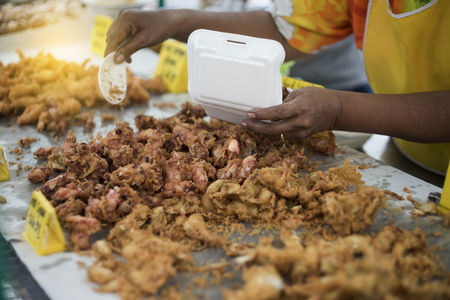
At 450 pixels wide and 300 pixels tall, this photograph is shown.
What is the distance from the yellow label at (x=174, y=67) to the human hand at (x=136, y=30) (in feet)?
2.38

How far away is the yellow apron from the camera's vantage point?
172 cm

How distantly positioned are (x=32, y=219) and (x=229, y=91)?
2.78ft

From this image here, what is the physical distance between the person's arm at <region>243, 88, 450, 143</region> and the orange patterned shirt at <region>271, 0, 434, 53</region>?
0.63 m

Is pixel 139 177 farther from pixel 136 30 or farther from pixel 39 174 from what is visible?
pixel 136 30

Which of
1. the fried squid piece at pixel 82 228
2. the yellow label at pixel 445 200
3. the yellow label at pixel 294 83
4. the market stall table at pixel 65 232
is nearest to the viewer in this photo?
the market stall table at pixel 65 232

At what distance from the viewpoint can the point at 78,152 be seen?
1644mm

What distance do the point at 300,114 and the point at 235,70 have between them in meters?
0.30

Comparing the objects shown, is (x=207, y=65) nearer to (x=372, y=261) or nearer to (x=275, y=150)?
(x=275, y=150)

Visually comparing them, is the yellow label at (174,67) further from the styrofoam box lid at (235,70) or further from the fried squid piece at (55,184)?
the fried squid piece at (55,184)

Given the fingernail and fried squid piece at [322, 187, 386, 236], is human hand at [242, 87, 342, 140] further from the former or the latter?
the fingernail

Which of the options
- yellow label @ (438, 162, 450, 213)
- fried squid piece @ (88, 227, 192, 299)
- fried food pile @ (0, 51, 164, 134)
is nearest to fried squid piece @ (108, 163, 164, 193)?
fried squid piece @ (88, 227, 192, 299)

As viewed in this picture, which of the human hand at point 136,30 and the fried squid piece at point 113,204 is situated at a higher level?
the human hand at point 136,30

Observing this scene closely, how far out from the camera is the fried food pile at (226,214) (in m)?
1.07

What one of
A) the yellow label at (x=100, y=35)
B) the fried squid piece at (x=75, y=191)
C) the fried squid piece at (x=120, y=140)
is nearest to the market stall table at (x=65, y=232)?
the fried squid piece at (x=75, y=191)
